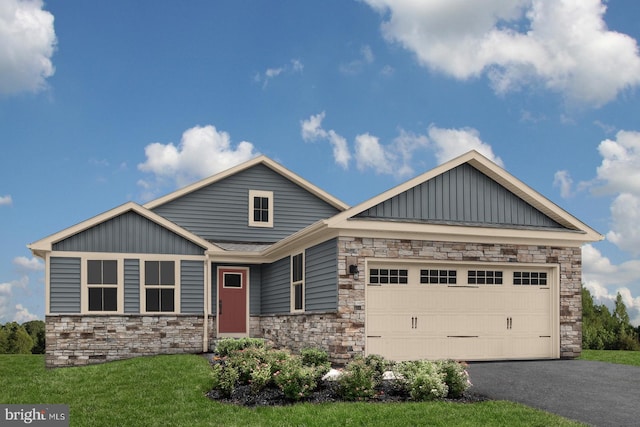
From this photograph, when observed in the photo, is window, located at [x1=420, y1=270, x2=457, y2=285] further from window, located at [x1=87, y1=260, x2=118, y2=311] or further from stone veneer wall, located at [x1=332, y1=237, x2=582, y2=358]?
window, located at [x1=87, y1=260, x2=118, y2=311]

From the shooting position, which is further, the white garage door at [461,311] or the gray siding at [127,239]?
the gray siding at [127,239]

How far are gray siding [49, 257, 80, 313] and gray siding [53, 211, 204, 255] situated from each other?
0.39 meters

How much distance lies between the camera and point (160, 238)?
19297 mm

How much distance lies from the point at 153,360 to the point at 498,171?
33.2ft

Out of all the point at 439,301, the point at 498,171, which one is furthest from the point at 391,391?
the point at 498,171

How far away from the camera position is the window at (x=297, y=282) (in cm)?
1772

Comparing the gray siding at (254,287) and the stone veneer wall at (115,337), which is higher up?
the gray siding at (254,287)

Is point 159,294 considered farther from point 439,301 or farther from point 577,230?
point 577,230

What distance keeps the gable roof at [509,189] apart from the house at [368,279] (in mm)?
36

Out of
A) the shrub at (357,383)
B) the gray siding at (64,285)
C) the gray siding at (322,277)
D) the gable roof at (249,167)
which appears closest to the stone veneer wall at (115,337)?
the gray siding at (64,285)

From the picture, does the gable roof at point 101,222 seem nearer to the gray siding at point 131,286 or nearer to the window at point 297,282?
the gray siding at point 131,286

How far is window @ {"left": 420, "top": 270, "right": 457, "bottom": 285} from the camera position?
52.6 ft

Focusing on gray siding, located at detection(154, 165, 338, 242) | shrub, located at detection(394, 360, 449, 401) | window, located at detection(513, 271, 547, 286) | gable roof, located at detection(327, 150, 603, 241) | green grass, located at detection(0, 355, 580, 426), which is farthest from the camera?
gray siding, located at detection(154, 165, 338, 242)

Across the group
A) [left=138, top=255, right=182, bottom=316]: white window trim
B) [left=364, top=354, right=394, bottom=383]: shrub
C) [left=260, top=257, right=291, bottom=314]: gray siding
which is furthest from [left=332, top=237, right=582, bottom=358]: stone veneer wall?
[left=138, top=255, right=182, bottom=316]: white window trim
